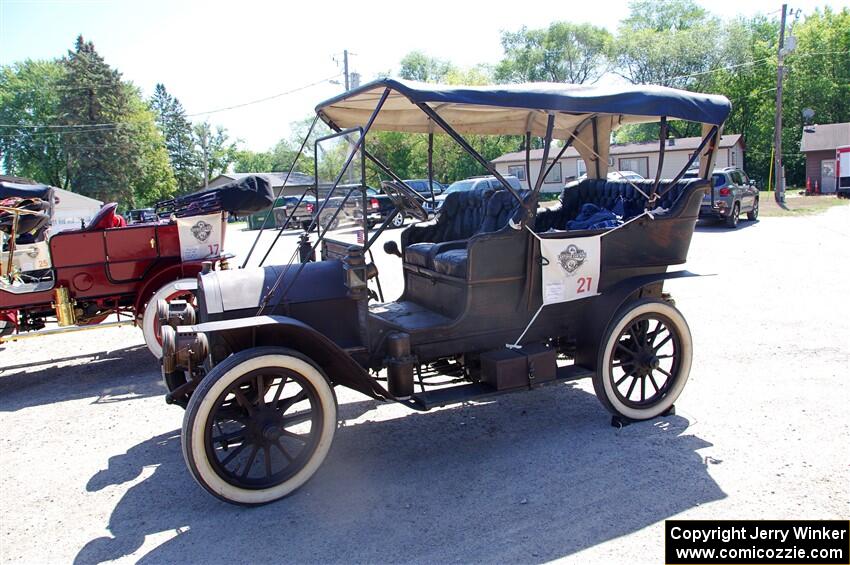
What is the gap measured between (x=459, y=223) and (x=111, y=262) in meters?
3.68

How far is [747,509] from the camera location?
3.36 meters

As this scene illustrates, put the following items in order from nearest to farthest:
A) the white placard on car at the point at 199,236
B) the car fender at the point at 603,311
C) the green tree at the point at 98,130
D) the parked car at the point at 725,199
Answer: the car fender at the point at 603,311 < the white placard on car at the point at 199,236 < the parked car at the point at 725,199 < the green tree at the point at 98,130

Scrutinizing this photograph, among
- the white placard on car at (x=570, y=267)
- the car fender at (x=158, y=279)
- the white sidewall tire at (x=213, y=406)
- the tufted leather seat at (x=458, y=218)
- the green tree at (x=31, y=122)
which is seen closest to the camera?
the white sidewall tire at (x=213, y=406)

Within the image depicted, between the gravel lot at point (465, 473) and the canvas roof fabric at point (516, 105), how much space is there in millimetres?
2200

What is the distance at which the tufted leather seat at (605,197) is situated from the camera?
16.9ft

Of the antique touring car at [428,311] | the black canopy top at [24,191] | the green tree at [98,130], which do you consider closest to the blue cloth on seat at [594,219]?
the antique touring car at [428,311]

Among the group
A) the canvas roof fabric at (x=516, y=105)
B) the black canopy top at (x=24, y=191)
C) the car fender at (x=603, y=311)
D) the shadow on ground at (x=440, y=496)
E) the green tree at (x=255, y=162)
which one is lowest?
the shadow on ground at (x=440, y=496)

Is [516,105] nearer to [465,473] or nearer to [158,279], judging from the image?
[465,473]

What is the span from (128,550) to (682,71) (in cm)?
5175

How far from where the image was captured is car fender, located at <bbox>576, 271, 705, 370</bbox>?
4.55m

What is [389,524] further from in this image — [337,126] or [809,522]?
[337,126]

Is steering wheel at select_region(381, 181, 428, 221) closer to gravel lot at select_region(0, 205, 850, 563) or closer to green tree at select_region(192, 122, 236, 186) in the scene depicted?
gravel lot at select_region(0, 205, 850, 563)

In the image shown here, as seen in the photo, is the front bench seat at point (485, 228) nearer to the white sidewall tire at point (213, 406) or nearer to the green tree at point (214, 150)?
the white sidewall tire at point (213, 406)

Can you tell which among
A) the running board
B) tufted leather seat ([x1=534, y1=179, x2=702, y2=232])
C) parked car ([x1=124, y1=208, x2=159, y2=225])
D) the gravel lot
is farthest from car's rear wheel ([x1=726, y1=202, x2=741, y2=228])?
the running board
